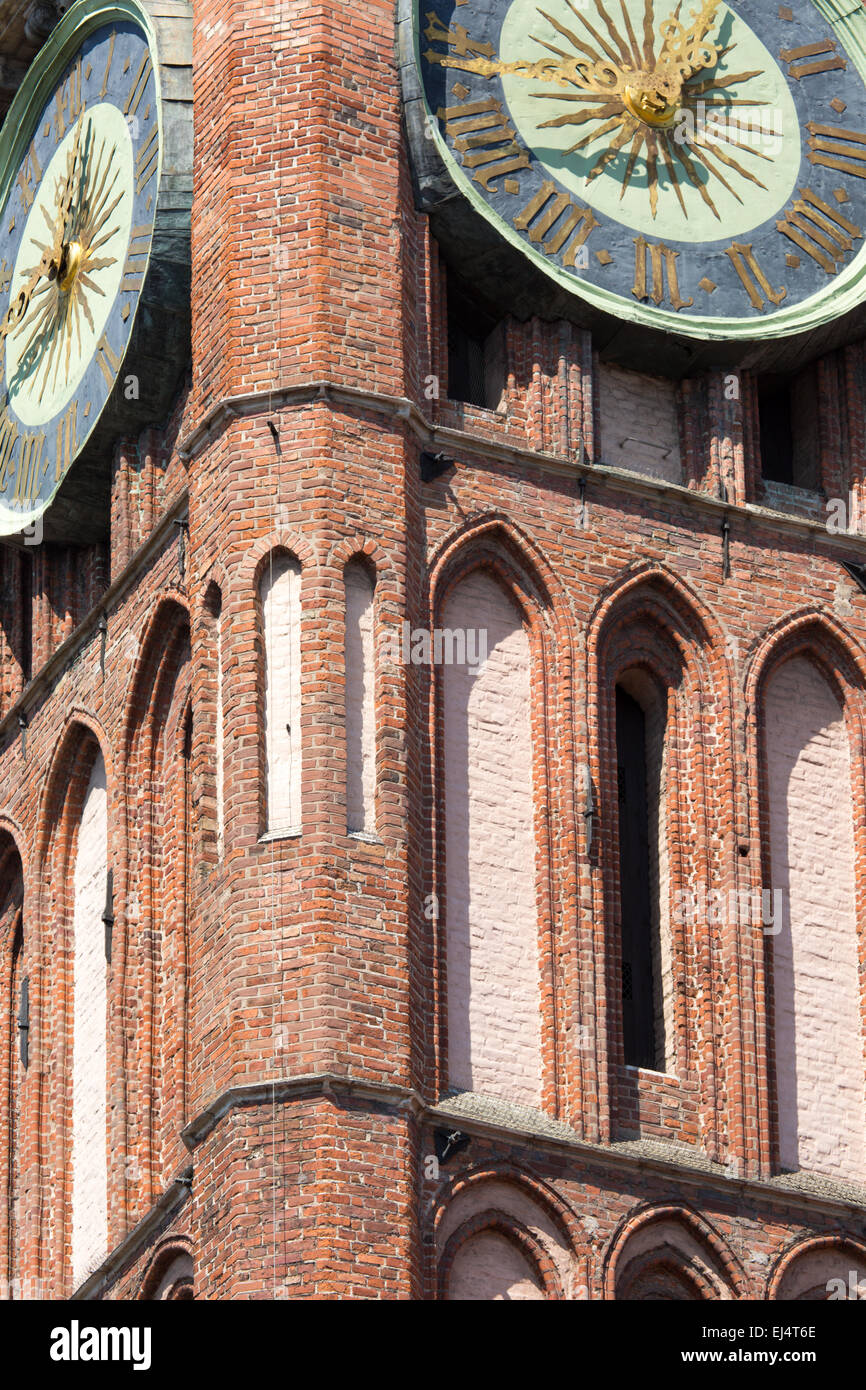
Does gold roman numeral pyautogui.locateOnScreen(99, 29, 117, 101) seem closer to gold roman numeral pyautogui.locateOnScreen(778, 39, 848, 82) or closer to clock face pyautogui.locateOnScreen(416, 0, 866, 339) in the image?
clock face pyautogui.locateOnScreen(416, 0, 866, 339)

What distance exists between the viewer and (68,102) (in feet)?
139

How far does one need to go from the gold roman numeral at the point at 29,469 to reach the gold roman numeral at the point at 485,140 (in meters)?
4.39

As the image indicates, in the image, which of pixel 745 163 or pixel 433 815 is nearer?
pixel 433 815

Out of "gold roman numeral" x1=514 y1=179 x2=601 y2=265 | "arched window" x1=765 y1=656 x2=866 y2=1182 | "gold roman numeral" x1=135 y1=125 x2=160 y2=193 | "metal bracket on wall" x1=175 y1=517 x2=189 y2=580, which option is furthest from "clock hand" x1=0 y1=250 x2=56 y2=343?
"arched window" x1=765 y1=656 x2=866 y2=1182

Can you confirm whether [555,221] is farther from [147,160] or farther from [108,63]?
[108,63]

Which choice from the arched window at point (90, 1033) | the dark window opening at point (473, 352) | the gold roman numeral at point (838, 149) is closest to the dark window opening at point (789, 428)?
the gold roman numeral at point (838, 149)

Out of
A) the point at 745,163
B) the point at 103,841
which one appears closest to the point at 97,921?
the point at 103,841

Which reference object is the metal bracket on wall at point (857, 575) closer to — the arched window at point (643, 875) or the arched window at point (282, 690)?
the arched window at point (643, 875)

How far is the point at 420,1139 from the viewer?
35.3m

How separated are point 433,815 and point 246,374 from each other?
327cm

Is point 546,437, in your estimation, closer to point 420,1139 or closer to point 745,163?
point 745,163

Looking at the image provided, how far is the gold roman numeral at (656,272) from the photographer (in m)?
39.4
